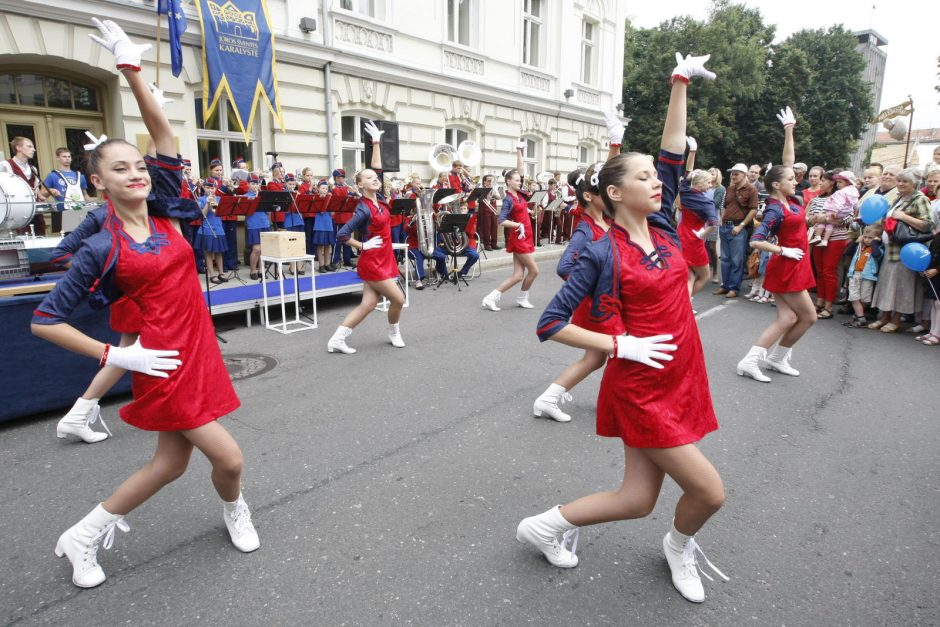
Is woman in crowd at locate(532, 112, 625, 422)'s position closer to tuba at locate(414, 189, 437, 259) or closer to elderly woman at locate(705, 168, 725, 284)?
tuba at locate(414, 189, 437, 259)

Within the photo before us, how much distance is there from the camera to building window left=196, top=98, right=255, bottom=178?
40.7 feet

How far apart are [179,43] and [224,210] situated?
3.31 meters

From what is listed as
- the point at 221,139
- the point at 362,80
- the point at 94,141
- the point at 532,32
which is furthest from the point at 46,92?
the point at 532,32

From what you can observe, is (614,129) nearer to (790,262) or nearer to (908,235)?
(790,262)

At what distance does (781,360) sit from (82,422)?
6.16 meters

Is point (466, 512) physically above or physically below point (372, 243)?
below

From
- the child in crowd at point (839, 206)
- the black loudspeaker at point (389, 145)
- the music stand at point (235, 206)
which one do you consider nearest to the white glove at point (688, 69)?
the child in crowd at point (839, 206)

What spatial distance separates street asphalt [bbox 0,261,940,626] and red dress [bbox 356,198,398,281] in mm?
1101

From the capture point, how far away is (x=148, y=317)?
2451mm

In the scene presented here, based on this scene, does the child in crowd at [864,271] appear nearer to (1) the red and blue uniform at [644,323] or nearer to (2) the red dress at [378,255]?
(2) the red dress at [378,255]

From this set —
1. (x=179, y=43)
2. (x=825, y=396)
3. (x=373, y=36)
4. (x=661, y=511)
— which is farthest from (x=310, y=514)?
(x=373, y=36)

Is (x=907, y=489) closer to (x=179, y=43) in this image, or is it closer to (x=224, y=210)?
(x=224, y=210)

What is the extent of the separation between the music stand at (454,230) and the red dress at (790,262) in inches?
224

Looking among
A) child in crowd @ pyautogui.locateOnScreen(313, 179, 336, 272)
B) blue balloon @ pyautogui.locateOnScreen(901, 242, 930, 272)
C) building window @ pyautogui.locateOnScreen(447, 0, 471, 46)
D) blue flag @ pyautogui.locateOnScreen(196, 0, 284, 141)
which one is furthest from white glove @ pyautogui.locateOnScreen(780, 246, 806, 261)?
building window @ pyautogui.locateOnScreen(447, 0, 471, 46)
